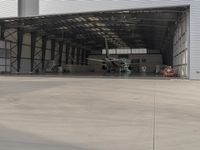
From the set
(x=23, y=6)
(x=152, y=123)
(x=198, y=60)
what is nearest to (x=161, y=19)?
(x=198, y=60)

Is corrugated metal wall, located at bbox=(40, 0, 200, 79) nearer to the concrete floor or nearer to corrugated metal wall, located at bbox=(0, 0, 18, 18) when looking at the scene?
corrugated metal wall, located at bbox=(0, 0, 18, 18)

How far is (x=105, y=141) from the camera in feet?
26.5

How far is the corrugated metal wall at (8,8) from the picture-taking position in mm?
43906

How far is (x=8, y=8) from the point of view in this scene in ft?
146

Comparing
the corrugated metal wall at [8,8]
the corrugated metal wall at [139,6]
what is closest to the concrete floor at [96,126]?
the corrugated metal wall at [139,6]

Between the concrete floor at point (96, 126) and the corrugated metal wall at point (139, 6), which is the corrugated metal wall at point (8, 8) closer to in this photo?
the corrugated metal wall at point (139, 6)

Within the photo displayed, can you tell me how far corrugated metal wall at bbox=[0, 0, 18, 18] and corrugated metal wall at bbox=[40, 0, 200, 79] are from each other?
3716mm

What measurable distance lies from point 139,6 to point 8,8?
1703cm

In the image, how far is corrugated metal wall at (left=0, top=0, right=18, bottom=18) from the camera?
144 feet

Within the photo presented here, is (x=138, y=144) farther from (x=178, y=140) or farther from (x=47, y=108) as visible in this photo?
(x=47, y=108)

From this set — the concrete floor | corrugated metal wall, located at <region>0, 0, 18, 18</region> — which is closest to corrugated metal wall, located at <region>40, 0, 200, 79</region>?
corrugated metal wall, located at <region>0, 0, 18, 18</region>

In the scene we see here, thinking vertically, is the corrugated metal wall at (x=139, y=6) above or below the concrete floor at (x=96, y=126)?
above

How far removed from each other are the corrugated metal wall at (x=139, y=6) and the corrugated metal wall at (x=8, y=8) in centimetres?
372

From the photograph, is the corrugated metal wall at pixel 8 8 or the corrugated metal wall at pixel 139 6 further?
the corrugated metal wall at pixel 8 8
